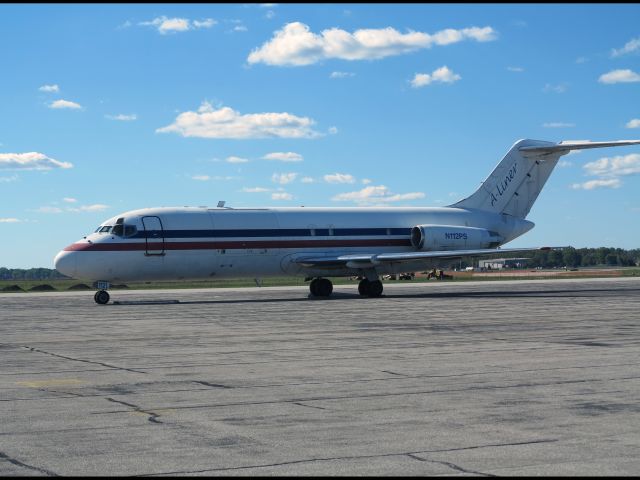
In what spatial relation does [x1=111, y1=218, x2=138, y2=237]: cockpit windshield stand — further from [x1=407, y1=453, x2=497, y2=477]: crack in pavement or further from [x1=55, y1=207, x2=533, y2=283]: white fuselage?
[x1=407, y1=453, x2=497, y2=477]: crack in pavement

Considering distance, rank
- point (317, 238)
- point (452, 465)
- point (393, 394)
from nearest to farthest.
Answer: point (452, 465), point (393, 394), point (317, 238)

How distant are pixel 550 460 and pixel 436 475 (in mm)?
1129

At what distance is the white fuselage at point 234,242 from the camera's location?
35.3 meters

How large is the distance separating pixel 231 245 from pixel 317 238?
13.3 feet

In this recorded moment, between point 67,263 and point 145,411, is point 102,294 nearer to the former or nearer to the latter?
point 67,263

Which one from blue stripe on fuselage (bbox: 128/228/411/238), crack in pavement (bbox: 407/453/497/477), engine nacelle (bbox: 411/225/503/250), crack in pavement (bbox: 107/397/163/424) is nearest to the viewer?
crack in pavement (bbox: 407/453/497/477)

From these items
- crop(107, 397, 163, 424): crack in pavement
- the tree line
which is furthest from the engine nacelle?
the tree line

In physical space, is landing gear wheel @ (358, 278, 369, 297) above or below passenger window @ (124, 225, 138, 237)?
below

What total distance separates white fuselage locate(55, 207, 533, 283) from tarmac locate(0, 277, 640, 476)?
39.8 ft

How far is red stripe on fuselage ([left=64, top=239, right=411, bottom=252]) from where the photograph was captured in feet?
→ 116

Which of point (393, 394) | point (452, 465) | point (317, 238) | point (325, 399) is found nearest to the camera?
point (452, 465)

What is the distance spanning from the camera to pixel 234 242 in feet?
122

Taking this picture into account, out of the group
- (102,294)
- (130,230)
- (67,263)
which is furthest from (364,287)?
(67,263)

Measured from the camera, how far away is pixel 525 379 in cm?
1295
